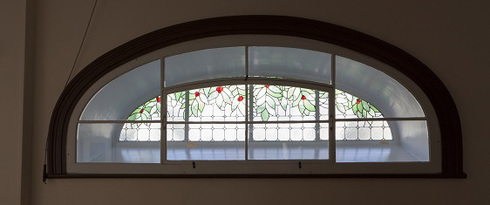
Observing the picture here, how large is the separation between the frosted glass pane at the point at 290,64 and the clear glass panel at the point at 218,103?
233 millimetres

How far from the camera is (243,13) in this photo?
11.1 ft

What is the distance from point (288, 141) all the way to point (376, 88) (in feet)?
2.75

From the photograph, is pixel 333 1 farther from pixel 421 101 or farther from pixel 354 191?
pixel 354 191

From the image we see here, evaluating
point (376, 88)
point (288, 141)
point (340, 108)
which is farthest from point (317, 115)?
point (376, 88)

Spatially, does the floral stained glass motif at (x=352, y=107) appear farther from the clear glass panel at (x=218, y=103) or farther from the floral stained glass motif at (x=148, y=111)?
the floral stained glass motif at (x=148, y=111)

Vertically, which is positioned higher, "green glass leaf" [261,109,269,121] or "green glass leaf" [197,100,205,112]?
"green glass leaf" [197,100,205,112]

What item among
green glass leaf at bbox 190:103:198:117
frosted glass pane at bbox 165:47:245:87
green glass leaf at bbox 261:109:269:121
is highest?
frosted glass pane at bbox 165:47:245:87

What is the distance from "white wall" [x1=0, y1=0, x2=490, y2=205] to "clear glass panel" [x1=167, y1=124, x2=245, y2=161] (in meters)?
0.21

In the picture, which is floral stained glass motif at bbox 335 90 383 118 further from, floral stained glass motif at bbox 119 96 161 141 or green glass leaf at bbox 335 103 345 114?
→ floral stained glass motif at bbox 119 96 161 141

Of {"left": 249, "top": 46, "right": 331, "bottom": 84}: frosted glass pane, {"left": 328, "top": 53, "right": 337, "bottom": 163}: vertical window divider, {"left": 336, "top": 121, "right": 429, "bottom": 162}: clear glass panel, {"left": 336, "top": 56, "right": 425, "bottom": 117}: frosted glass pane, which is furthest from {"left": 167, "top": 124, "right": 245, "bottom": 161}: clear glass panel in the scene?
{"left": 336, "top": 56, "right": 425, "bottom": 117}: frosted glass pane

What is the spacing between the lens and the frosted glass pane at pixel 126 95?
3.55m

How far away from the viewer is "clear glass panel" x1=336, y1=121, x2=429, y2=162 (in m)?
3.42

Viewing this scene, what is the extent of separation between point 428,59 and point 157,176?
2245 mm

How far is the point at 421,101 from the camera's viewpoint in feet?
10.9
